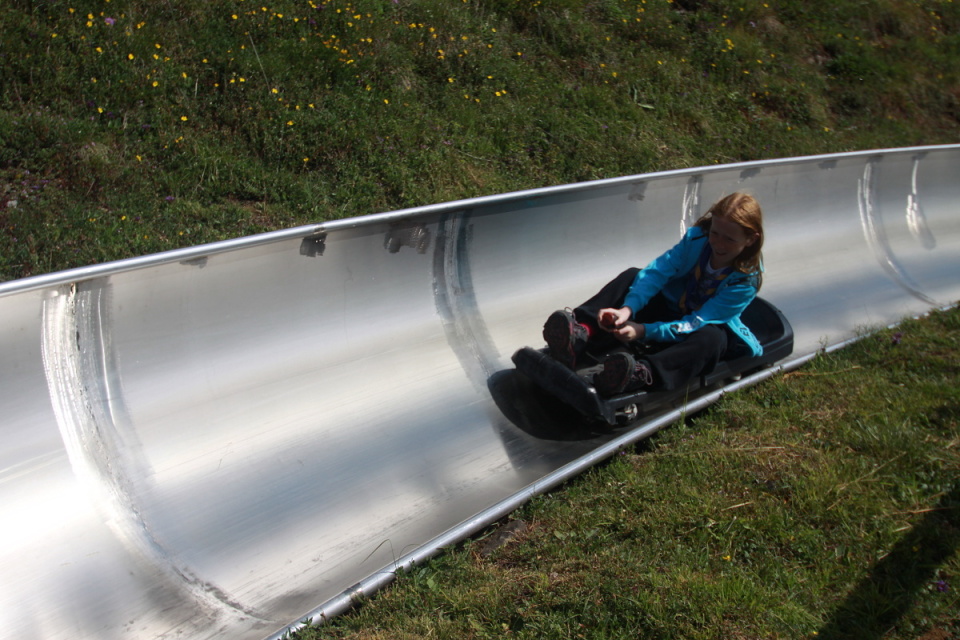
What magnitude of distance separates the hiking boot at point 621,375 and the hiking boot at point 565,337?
0.56ft

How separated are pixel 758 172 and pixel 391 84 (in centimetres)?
296

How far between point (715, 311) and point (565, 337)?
30.8 inches

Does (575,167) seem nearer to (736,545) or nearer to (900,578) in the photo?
(736,545)

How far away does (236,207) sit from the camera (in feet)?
16.7

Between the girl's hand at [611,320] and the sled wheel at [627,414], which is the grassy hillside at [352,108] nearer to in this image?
the girl's hand at [611,320]

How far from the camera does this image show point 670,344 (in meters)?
3.89

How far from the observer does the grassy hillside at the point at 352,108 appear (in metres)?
4.86

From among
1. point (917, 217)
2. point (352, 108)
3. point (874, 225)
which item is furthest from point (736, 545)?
point (917, 217)

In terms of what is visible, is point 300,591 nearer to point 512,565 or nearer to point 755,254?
point 512,565

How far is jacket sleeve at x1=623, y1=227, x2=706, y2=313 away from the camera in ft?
13.1

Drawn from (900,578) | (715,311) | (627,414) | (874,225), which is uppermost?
(715,311)

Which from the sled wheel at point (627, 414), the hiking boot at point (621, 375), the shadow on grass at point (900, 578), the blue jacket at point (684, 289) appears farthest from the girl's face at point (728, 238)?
the shadow on grass at point (900, 578)

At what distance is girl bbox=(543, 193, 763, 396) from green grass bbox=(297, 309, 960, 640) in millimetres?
332

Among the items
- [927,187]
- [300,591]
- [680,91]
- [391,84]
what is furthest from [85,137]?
[927,187]
